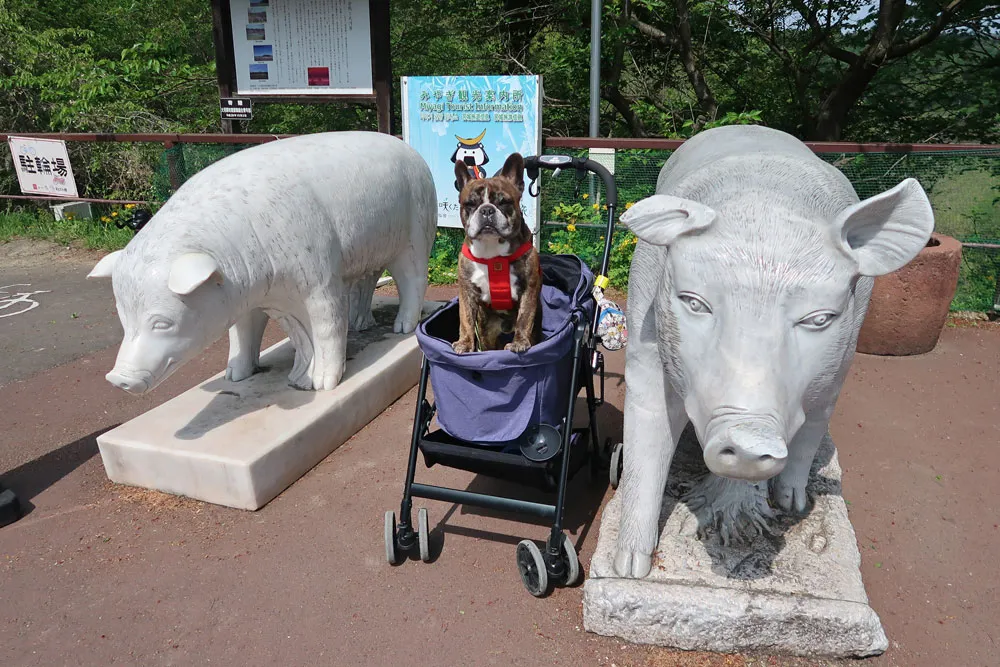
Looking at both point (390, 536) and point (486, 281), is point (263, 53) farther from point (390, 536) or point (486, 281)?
point (390, 536)

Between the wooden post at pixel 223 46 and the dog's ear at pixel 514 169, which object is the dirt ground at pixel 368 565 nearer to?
the dog's ear at pixel 514 169

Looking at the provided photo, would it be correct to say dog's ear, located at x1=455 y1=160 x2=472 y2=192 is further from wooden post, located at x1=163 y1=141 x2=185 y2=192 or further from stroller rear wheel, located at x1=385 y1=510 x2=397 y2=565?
wooden post, located at x1=163 y1=141 x2=185 y2=192

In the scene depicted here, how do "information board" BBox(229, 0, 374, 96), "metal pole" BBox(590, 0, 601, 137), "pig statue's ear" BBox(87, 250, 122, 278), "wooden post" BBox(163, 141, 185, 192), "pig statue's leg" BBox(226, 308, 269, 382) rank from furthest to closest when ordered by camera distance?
"wooden post" BBox(163, 141, 185, 192) < "information board" BBox(229, 0, 374, 96) < "metal pole" BBox(590, 0, 601, 137) < "pig statue's leg" BBox(226, 308, 269, 382) < "pig statue's ear" BBox(87, 250, 122, 278)

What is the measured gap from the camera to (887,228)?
188 cm

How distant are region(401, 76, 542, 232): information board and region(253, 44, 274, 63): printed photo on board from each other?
170 centimetres

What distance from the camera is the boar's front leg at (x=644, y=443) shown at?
2535 mm

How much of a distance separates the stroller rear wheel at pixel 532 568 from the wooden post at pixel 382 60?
5954 millimetres

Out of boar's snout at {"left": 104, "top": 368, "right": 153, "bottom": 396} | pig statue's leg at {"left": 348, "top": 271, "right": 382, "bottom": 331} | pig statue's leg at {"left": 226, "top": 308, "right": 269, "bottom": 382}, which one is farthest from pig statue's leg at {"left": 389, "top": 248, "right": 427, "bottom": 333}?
boar's snout at {"left": 104, "top": 368, "right": 153, "bottom": 396}

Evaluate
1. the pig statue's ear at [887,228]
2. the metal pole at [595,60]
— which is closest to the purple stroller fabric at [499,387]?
the pig statue's ear at [887,228]

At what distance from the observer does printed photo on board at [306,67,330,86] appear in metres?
8.01

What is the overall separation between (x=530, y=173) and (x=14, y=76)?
1213 centimetres

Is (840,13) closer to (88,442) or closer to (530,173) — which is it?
(530,173)

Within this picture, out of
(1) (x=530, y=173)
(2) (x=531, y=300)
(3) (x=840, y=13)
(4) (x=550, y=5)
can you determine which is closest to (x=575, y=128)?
(4) (x=550, y=5)

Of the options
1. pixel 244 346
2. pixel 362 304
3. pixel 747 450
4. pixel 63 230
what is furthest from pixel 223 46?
pixel 747 450
